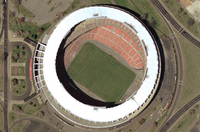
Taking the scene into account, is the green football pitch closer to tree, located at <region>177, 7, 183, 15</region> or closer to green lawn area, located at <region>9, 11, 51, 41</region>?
green lawn area, located at <region>9, 11, 51, 41</region>

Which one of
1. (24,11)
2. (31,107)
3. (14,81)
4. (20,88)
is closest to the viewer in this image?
(31,107)

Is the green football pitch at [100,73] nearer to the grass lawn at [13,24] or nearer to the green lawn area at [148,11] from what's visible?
the green lawn area at [148,11]

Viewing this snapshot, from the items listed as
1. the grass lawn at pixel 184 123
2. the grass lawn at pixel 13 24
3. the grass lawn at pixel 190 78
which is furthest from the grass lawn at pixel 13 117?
the grass lawn at pixel 190 78

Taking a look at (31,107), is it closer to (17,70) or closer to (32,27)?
(17,70)

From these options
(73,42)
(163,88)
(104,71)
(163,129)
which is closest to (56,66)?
(73,42)

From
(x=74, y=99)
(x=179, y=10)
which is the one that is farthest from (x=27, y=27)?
(x=179, y=10)

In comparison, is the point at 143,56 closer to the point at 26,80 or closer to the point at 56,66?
the point at 56,66
